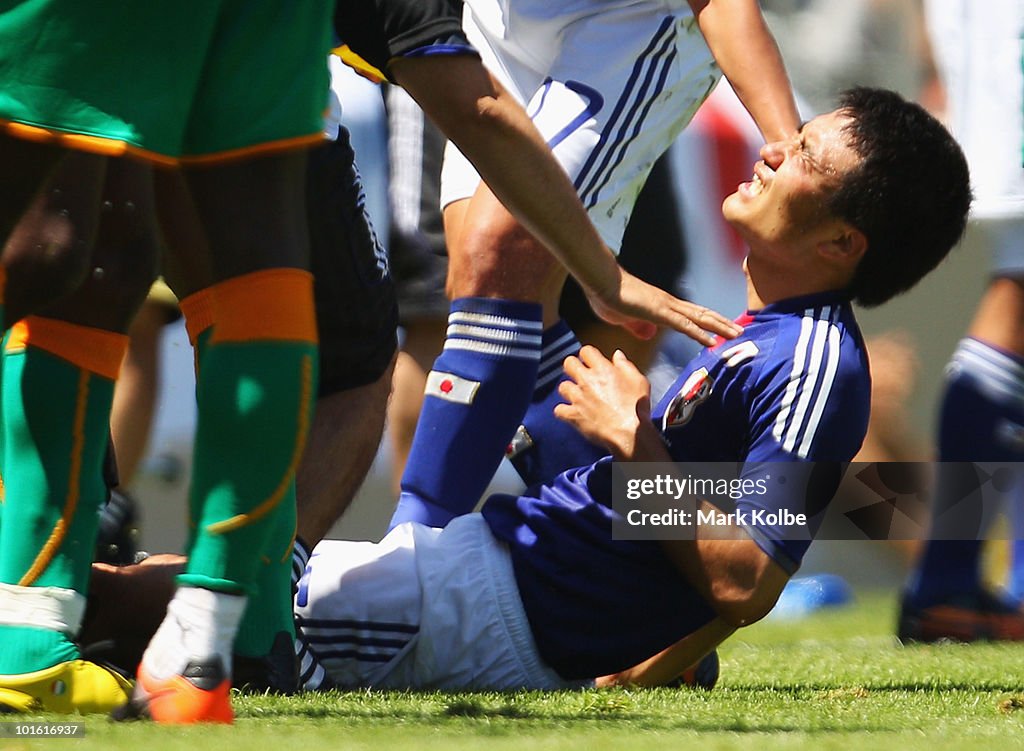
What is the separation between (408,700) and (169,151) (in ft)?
3.12

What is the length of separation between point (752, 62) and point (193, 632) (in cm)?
162

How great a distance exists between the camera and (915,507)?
4422 mm

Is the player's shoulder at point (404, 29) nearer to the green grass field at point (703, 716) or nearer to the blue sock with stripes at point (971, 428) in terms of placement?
the green grass field at point (703, 716)

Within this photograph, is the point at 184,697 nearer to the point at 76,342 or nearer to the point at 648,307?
the point at 76,342

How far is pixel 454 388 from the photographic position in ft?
10.7

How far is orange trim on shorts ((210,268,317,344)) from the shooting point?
2.16 metres

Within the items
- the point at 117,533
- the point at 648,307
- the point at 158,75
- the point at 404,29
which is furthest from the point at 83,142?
the point at 117,533

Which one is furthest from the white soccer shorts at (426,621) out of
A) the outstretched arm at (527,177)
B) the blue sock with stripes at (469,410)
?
the outstretched arm at (527,177)

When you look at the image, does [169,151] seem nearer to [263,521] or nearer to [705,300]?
[263,521]

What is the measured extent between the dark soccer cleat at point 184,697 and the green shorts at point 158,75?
0.60 metres

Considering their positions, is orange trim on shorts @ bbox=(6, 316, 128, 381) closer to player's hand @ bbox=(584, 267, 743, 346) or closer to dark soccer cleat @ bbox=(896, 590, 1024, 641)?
player's hand @ bbox=(584, 267, 743, 346)

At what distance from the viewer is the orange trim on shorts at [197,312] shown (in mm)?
2488

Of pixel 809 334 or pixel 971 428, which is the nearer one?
pixel 809 334

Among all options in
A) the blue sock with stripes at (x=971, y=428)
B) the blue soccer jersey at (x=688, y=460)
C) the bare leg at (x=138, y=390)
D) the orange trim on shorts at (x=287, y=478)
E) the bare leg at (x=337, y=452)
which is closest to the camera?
the orange trim on shorts at (x=287, y=478)
